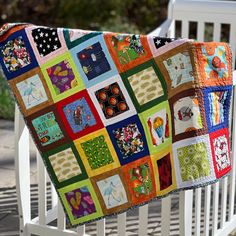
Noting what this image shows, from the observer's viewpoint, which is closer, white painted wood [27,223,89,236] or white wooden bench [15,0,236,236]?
white wooden bench [15,0,236,236]

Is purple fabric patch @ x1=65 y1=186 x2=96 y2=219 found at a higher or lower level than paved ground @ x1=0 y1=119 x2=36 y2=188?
higher

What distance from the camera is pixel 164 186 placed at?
279cm

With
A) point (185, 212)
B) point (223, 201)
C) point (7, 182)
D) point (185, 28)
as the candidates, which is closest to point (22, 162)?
Answer: point (185, 212)

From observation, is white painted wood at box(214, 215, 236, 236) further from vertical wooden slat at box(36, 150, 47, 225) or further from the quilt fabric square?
the quilt fabric square

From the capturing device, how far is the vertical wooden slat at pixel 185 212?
2832 mm

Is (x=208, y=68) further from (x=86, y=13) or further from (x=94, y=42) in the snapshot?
(x=86, y=13)

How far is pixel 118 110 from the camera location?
2.84 metres

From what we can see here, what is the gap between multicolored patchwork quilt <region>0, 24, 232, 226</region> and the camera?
106 inches

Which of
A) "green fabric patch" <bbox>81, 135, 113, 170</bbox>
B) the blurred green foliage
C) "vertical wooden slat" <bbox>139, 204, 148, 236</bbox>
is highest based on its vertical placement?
"green fabric patch" <bbox>81, 135, 113, 170</bbox>

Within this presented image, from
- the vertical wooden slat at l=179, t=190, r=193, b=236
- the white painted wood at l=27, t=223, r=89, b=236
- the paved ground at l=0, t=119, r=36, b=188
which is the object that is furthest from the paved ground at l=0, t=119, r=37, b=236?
the vertical wooden slat at l=179, t=190, r=193, b=236

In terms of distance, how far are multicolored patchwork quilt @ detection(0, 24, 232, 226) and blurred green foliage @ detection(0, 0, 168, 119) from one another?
4.80 meters

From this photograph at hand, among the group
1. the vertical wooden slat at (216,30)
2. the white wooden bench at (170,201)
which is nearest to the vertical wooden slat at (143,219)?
the white wooden bench at (170,201)

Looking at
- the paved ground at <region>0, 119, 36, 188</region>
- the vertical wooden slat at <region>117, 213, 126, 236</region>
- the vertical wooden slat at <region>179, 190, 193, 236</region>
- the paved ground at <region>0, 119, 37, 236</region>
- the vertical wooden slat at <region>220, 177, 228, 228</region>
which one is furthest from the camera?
the paved ground at <region>0, 119, 36, 188</region>

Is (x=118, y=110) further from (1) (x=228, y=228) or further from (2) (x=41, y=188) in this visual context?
(1) (x=228, y=228)
